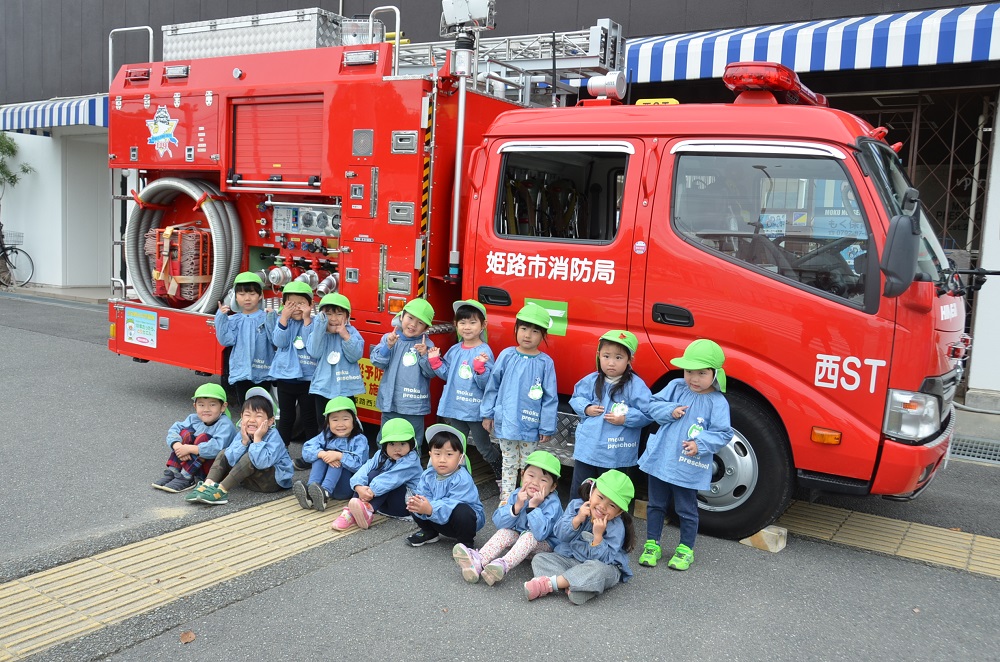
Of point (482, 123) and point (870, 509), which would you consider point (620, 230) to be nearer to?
point (482, 123)

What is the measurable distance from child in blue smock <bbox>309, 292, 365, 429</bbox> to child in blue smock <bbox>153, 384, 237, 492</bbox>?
0.72 meters

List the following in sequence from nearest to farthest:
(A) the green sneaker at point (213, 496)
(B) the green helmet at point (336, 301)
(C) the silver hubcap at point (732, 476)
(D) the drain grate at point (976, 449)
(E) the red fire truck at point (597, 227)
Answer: (E) the red fire truck at point (597, 227) < (C) the silver hubcap at point (732, 476) < (A) the green sneaker at point (213, 496) < (B) the green helmet at point (336, 301) < (D) the drain grate at point (976, 449)

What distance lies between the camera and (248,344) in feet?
22.0

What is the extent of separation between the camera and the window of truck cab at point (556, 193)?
5625 millimetres

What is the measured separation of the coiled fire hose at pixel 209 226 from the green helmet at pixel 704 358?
4460mm

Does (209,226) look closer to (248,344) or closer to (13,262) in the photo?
(248,344)

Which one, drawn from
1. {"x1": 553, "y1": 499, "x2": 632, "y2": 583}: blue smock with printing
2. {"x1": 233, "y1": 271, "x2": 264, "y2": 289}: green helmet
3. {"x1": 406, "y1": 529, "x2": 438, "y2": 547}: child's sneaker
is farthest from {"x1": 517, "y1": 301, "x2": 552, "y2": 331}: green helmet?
{"x1": 233, "y1": 271, "x2": 264, "y2": 289}: green helmet

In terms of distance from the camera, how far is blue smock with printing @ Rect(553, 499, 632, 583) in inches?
170

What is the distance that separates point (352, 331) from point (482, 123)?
1818 millimetres

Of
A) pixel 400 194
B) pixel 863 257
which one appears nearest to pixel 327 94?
pixel 400 194

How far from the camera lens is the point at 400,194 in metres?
6.13

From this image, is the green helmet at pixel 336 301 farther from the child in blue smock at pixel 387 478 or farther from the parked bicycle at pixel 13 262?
the parked bicycle at pixel 13 262

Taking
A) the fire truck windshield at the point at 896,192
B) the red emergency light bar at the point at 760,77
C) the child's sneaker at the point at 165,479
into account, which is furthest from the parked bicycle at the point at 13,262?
the fire truck windshield at the point at 896,192

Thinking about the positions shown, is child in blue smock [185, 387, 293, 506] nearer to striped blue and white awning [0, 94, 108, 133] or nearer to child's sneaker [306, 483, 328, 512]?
child's sneaker [306, 483, 328, 512]
